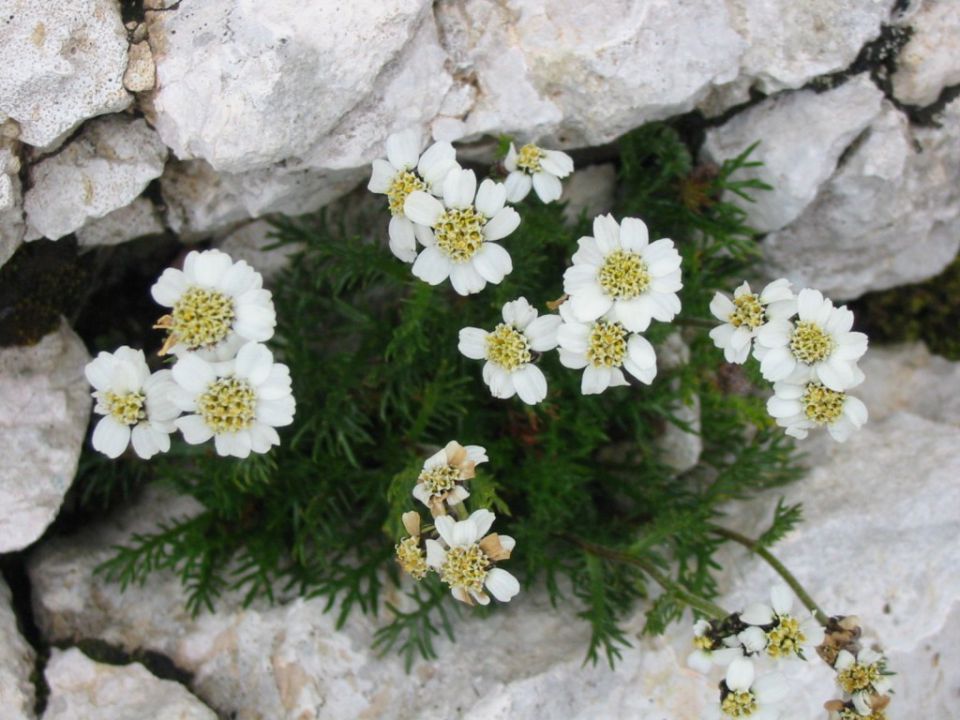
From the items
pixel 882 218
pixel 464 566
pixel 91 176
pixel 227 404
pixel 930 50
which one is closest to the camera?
pixel 227 404

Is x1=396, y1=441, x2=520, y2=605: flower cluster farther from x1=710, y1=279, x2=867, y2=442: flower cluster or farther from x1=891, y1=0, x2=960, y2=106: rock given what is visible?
x1=891, y1=0, x2=960, y2=106: rock

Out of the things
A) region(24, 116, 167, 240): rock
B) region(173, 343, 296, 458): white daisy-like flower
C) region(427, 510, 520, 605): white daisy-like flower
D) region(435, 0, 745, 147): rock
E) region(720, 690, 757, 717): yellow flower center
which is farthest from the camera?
region(435, 0, 745, 147): rock

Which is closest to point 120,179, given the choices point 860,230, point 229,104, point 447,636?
point 229,104

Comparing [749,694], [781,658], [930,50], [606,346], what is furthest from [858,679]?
[930,50]

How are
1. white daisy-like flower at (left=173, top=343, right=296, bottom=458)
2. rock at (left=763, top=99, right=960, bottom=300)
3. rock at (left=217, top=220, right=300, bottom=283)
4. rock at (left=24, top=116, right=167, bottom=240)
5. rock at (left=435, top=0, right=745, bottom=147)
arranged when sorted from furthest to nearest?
rock at (left=217, top=220, right=300, bottom=283) → rock at (left=763, top=99, right=960, bottom=300) → rock at (left=435, top=0, right=745, bottom=147) → rock at (left=24, top=116, right=167, bottom=240) → white daisy-like flower at (left=173, top=343, right=296, bottom=458)

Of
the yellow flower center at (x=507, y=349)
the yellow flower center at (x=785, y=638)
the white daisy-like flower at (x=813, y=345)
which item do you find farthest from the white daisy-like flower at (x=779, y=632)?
the yellow flower center at (x=507, y=349)

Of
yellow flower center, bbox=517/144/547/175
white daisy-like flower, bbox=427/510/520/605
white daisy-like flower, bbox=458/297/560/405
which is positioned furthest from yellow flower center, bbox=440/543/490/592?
yellow flower center, bbox=517/144/547/175

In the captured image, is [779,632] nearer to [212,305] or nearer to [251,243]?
[212,305]
